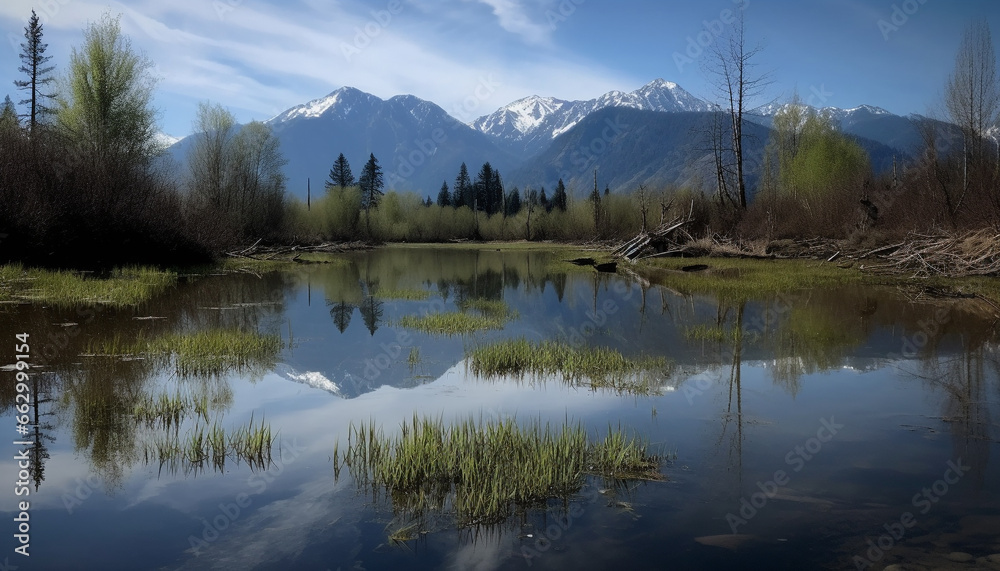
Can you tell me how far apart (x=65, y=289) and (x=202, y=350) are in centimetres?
793

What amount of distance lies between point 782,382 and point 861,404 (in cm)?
119

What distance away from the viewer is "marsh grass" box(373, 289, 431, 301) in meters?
20.0

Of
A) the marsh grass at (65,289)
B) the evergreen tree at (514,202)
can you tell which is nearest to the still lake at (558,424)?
the marsh grass at (65,289)

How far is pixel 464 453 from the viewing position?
5.64 metres

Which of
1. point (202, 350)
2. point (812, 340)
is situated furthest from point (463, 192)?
point (202, 350)

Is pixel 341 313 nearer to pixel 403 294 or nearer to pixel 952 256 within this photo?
pixel 403 294

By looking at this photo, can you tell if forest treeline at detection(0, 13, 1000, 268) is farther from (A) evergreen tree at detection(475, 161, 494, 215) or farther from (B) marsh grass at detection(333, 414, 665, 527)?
(A) evergreen tree at detection(475, 161, 494, 215)

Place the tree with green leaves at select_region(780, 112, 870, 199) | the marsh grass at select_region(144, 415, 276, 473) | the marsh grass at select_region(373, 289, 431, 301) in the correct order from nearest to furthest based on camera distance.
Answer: the marsh grass at select_region(144, 415, 276, 473) < the marsh grass at select_region(373, 289, 431, 301) < the tree with green leaves at select_region(780, 112, 870, 199)

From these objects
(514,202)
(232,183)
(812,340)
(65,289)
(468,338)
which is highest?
(514,202)

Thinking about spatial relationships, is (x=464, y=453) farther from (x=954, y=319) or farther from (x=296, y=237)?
(x=296, y=237)

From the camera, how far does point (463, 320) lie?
570 inches

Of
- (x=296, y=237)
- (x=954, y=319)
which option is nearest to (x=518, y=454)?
(x=954, y=319)

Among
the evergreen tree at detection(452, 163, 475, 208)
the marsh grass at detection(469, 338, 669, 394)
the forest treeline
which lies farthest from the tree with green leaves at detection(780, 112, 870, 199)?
the evergreen tree at detection(452, 163, 475, 208)

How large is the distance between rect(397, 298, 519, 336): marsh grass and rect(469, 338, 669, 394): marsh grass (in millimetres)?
2624
